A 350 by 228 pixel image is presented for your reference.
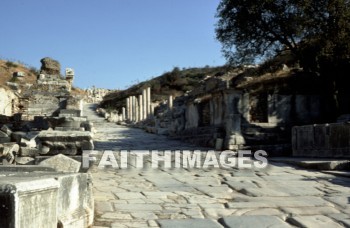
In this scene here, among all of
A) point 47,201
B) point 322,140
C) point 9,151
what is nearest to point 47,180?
point 47,201

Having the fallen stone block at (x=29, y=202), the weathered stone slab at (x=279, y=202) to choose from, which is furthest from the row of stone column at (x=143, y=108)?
the fallen stone block at (x=29, y=202)

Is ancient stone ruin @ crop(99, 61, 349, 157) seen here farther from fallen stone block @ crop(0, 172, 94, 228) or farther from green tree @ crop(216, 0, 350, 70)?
fallen stone block @ crop(0, 172, 94, 228)

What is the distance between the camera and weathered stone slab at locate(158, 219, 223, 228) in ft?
14.5

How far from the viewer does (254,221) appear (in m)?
4.65

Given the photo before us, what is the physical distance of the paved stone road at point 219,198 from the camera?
4699 millimetres

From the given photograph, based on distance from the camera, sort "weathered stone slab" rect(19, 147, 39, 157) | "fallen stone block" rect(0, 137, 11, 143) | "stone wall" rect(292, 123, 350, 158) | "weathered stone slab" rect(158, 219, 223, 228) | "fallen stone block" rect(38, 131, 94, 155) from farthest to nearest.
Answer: "stone wall" rect(292, 123, 350, 158) < "fallen stone block" rect(0, 137, 11, 143) < "weathered stone slab" rect(19, 147, 39, 157) < "fallen stone block" rect(38, 131, 94, 155) < "weathered stone slab" rect(158, 219, 223, 228)

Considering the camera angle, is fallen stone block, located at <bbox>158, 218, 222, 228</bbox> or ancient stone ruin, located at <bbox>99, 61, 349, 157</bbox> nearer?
fallen stone block, located at <bbox>158, 218, 222, 228</bbox>

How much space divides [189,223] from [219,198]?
5.11ft

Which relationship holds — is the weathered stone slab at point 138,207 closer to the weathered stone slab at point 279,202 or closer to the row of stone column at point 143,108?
the weathered stone slab at point 279,202

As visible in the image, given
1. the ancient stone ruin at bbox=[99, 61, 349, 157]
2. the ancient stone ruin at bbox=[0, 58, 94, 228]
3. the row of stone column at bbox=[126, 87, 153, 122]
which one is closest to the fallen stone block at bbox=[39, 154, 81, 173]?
the ancient stone ruin at bbox=[0, 58, 94, 228]

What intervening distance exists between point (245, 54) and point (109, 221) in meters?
13.4

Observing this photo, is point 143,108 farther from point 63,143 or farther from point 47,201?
point 47,201

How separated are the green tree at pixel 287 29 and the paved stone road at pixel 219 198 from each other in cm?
721

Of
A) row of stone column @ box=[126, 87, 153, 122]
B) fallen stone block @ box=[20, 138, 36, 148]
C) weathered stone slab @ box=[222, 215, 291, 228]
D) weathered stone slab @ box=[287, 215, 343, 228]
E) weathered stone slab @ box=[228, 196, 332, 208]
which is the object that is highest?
row of stone column @ box=[126, 87, 153, 122]
